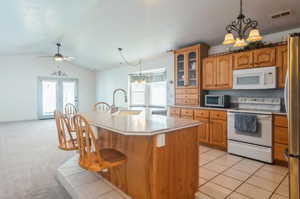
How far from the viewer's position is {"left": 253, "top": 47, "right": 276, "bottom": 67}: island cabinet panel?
3136 millimetres

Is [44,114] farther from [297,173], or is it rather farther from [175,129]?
[297,173]

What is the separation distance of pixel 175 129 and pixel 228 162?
1917 millimetres

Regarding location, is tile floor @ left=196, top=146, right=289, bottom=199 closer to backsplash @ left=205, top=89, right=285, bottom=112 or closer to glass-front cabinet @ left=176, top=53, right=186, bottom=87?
backsplash @ left=205, top=89, right=285, bottom=112

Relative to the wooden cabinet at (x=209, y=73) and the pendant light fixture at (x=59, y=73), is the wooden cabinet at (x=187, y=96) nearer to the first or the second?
the wooden cabinet at (x=209, y=73)

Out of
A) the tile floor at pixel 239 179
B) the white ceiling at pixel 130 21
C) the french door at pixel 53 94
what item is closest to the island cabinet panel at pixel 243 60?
the white ceiling at pixel 130 21

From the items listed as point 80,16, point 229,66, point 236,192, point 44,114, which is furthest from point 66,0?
point 44,114

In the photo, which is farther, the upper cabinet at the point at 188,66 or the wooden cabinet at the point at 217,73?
Answer: the upper cabinet at the point at 188,66

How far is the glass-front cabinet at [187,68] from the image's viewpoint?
4.34 meters

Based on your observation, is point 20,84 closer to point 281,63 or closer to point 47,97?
point 47,97

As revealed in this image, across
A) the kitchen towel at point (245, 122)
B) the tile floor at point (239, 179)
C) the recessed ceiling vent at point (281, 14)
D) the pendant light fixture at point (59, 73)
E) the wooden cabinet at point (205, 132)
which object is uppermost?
the recessed ceiling vent at point (281, 14)

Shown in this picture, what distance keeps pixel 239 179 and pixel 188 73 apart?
9.01 feet

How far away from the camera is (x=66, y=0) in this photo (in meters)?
3.12

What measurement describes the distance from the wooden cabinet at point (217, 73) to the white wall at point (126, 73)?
1.67 feet

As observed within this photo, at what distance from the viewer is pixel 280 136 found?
2.87 metres
